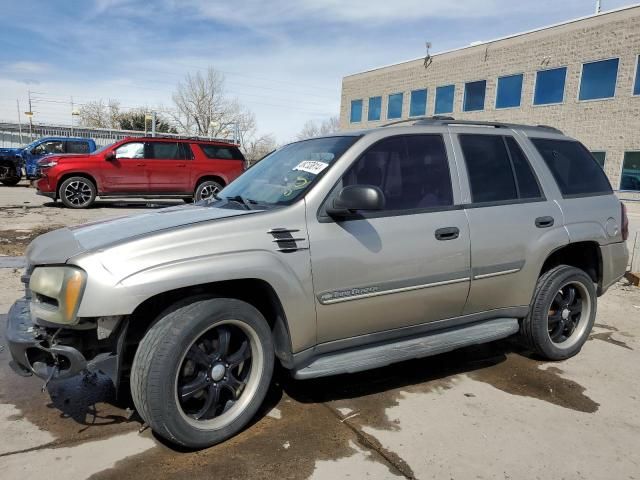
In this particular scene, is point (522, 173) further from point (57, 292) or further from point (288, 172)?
point (57, 292)

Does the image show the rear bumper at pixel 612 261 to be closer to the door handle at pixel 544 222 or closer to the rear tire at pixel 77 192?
the door handle at pixel 544 222

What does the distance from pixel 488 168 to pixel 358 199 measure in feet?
4.64

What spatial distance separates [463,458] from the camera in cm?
273

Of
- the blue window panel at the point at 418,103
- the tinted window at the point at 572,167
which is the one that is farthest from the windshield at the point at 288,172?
the blue window panel at the point at 418,103

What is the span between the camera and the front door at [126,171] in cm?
1252

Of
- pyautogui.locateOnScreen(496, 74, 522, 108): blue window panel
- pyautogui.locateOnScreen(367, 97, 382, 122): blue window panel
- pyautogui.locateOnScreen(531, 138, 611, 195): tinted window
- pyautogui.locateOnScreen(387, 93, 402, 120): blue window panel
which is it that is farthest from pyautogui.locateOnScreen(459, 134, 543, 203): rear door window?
pyautogui.locateOnScreen(367, 97, 382, 122): blue window panel

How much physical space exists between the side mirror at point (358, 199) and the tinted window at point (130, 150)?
36.8 feet

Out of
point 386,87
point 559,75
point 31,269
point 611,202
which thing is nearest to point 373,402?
point 31,269

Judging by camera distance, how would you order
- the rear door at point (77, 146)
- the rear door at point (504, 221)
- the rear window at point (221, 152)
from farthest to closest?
the rear door at point (77, 146) → the rear window at point (221, 152) → the rear door at point (504, 221)

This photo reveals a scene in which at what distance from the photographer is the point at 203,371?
2.77 m

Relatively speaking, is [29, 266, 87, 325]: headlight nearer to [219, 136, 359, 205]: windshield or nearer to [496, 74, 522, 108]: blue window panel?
[219, 136, 359, 205]: windshield

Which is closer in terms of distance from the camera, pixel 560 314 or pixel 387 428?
pixel 387 428

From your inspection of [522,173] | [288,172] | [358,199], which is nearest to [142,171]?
[288,172]

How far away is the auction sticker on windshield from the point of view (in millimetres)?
3203
